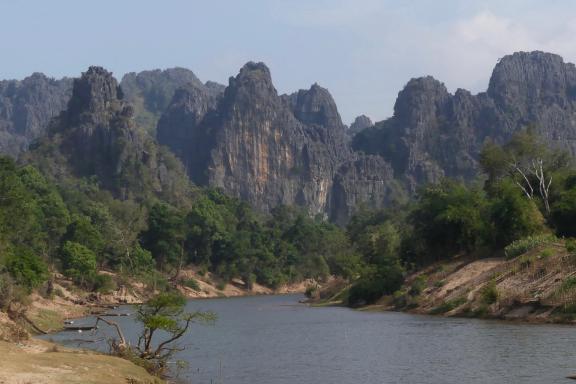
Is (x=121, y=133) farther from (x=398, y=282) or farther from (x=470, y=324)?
(x=470, y=324)

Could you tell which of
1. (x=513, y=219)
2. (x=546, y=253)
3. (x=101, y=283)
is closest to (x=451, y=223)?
(x=513, y=219)

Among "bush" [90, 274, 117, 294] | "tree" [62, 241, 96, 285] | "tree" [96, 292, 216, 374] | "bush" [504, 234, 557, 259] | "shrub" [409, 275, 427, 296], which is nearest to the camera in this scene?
"tree" [96, 292, 216, 374]

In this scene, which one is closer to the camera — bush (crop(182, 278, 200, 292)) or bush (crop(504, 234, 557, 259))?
bush (crop(504, 234, 557, 259))

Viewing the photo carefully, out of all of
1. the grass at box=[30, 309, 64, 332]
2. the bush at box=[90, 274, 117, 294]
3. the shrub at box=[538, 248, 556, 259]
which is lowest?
the grass at box=[30, 309, 64, 332]

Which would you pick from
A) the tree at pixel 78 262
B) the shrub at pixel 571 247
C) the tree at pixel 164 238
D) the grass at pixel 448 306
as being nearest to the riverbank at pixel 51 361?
the tree at pixel 78 262

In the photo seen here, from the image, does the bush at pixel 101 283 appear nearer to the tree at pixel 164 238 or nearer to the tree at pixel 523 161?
the tree at pixel 164 238

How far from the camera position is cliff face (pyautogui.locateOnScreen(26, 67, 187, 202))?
185 meters

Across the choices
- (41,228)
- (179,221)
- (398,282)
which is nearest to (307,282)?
(179,221)

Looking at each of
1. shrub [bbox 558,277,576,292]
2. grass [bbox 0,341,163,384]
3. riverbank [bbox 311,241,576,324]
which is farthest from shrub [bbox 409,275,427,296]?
grass [bbox 0,341,163,384]

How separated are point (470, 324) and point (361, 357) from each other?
14.4m

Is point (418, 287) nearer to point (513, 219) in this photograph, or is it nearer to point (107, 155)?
point (513, 219)

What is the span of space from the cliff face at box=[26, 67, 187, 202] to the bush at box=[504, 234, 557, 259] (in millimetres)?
125609

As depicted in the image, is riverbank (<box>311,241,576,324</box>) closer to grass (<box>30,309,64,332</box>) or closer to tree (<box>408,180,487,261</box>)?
tree (<box>408,180,487,261</box>)

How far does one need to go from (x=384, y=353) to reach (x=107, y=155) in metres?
159
